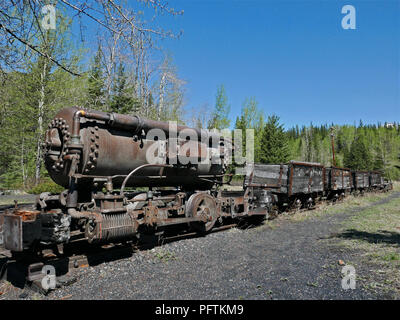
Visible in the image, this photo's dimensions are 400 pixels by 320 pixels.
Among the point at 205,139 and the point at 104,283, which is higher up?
the point at 205,139

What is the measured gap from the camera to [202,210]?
791 cm

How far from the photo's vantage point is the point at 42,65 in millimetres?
20906

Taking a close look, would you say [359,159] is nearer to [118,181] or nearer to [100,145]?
[118,181]

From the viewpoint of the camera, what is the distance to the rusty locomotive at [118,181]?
4992 millimetres

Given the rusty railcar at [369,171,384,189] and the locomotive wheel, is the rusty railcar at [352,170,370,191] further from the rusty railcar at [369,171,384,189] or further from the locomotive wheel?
the locomotive wheel

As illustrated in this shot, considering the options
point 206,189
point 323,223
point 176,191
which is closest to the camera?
point 176,191

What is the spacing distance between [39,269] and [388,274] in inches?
224

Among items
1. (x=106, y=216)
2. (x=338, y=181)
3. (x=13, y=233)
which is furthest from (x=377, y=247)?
(x=338, y=181)

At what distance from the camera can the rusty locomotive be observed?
4.99m

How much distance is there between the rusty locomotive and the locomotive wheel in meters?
0.03

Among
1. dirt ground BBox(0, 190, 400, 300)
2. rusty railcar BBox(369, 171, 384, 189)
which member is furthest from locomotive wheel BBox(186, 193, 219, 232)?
rusty railcar BBox(369, 171, 384, 189)
